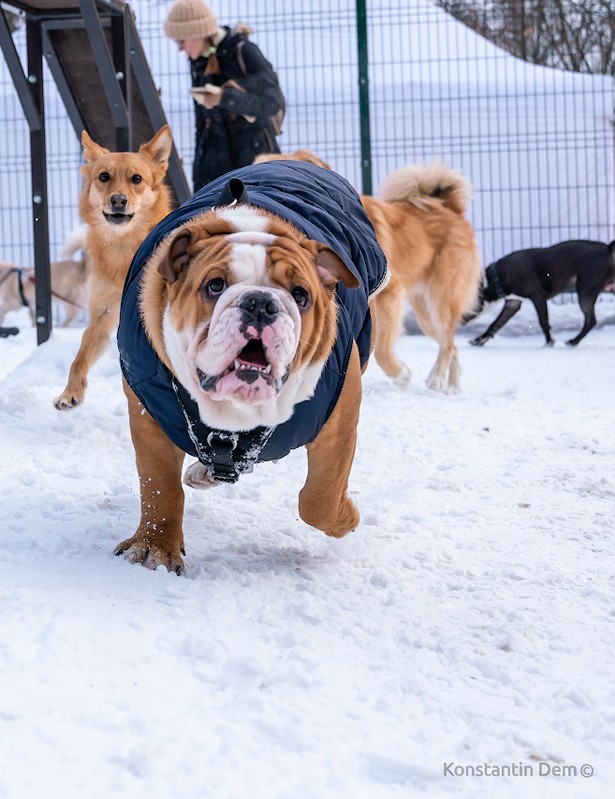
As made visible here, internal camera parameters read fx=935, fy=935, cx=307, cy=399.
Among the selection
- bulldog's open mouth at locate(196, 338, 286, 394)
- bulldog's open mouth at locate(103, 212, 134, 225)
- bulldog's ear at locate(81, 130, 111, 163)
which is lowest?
bulldog's open mouth at locate(196, 338, 286, 394)

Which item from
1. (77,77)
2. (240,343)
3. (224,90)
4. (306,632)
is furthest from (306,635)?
(224,90)

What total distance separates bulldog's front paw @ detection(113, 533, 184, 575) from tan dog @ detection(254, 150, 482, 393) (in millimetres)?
4140

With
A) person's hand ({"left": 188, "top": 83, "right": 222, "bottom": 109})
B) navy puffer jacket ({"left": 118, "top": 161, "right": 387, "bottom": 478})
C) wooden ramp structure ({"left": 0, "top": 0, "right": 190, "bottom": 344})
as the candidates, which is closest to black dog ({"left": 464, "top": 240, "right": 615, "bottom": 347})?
person's hand ({"left": 188, "top": 83, "right": 222, "bottom": 109})

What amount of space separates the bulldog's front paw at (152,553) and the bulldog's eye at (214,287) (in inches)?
29.3

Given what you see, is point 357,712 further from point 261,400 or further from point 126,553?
point 126,553

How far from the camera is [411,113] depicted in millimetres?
9812

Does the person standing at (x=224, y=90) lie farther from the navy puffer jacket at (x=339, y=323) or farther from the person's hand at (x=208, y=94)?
the navy puffer jacket at (x=339, y=323)

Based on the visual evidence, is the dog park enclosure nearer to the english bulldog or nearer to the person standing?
the person standing

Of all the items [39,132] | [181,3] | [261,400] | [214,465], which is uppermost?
[181,3]

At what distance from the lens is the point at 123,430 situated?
14.6 ft

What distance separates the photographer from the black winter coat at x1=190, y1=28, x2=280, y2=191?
6.70m

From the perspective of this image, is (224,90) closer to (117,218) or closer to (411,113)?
(117,218)

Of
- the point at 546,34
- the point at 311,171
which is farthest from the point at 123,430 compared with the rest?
the point at 546,34

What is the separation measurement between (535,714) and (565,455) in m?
2.75
